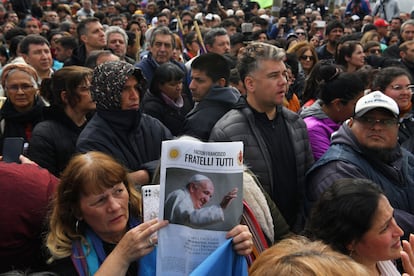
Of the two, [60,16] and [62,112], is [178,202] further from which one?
[60,16]

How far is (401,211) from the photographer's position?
2977mm

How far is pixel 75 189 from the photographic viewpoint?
2.39 metres

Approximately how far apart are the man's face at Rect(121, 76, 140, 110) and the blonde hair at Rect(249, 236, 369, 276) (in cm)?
185

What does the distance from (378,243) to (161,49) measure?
15.8ft

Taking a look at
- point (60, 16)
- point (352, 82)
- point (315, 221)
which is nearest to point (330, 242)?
point (315, 221)

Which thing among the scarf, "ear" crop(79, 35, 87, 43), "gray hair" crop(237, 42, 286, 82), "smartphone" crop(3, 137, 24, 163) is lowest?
the scarf

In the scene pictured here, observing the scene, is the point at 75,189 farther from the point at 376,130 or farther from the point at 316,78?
the point at 316,78

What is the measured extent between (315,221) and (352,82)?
2.01 metres

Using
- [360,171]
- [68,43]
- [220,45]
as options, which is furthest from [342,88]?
[68,43]

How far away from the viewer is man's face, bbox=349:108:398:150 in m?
3.17

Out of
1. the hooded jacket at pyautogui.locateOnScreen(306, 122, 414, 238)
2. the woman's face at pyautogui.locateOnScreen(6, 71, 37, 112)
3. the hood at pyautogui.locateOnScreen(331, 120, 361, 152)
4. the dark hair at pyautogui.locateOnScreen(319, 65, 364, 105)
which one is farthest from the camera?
the woman's face at pyautogui.locateOnScreen(6, 71, 37, 112)

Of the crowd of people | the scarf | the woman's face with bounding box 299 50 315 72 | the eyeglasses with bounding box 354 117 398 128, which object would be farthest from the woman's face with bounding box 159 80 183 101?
the woman's face with bounding box 299 50 315 72

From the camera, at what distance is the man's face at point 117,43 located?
7.32 meters

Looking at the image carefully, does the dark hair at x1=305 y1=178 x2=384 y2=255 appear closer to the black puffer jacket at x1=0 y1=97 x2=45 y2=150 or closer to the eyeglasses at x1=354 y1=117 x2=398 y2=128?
the eyeglasses at x1=354 y1=117 x2=398 y2=128
